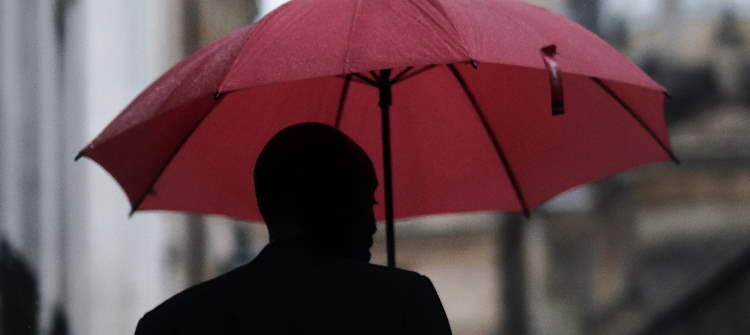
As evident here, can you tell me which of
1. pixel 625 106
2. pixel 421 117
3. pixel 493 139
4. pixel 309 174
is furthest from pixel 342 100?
pixel 309 174

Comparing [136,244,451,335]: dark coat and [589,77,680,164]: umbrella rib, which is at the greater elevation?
[589,77,680,164]: umbrella rib

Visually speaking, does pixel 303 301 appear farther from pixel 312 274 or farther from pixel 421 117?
pixel 421 117

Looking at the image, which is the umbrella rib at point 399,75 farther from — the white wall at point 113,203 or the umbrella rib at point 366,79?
the white wall at point 113,203

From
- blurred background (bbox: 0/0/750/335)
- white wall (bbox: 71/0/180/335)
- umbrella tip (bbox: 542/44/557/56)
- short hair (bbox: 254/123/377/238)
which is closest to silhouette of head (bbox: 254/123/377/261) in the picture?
short hair (bbox: 254/123/377/238)

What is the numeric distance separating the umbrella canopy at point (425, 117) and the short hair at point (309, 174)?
56 cm

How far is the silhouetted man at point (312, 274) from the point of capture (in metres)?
2.02

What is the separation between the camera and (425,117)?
11.8ft

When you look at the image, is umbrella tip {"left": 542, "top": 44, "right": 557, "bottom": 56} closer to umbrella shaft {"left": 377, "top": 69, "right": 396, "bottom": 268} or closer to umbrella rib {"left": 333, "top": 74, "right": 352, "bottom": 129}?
umbrella shaft {"left": 377, "top": 69, "right": 396, "bottom": 268}

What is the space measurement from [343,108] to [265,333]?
5.38ft

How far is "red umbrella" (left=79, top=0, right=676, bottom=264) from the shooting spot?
8.88 ft

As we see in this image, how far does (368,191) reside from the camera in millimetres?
2125

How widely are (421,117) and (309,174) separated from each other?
1543 mm

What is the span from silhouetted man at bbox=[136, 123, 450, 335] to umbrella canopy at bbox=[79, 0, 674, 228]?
1.92 feet

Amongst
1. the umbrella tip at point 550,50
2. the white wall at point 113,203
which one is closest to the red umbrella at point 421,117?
the umbrella tip at point 550,50
